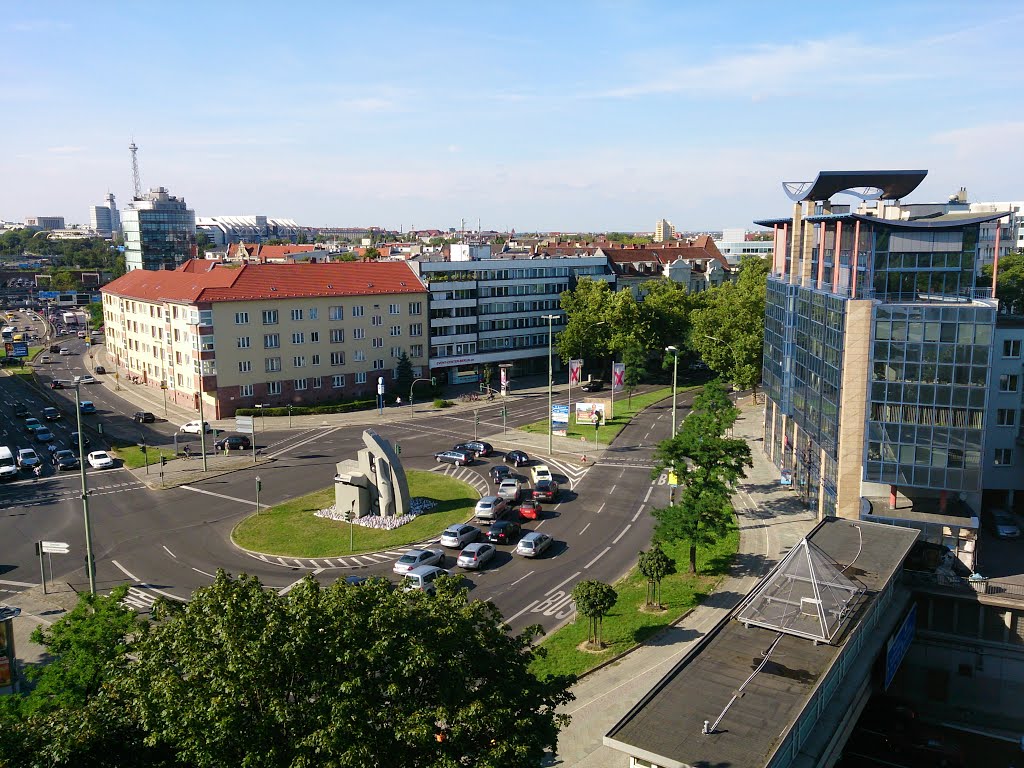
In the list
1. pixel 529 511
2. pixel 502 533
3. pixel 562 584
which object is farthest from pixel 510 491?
pixel 562 584

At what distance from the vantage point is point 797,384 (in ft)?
181

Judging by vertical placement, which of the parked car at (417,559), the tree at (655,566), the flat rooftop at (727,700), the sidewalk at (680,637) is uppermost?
the flat rooftop at (727,700)

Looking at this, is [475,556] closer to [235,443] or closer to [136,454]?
[235,443]

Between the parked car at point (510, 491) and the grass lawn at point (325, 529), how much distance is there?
206cm

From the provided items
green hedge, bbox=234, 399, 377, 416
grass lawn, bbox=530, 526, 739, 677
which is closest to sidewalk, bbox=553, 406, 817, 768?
grass lawn, bbox=530, 526, 739, 677

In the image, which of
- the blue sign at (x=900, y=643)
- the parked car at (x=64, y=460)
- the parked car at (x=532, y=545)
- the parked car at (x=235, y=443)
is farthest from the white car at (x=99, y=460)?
the blue sign at (x=900, y=643)

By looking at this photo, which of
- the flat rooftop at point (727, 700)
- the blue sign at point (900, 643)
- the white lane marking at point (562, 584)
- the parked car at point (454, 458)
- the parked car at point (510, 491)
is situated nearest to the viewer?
the flat rooftop at point (727, 700)

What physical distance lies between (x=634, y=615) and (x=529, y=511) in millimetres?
14503

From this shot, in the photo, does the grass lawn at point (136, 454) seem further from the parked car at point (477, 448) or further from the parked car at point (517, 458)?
the parked car at point (517, 458)

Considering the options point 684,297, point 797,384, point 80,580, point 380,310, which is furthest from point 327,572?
point 684,297

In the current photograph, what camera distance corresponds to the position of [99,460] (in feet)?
209

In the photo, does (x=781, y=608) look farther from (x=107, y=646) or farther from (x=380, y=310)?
(x=380, y=310)

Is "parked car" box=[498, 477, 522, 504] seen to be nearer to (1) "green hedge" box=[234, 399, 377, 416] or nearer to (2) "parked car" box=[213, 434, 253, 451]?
(2) "parked car" box=[213, 434, 253, 451]

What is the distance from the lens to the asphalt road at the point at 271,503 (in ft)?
134
